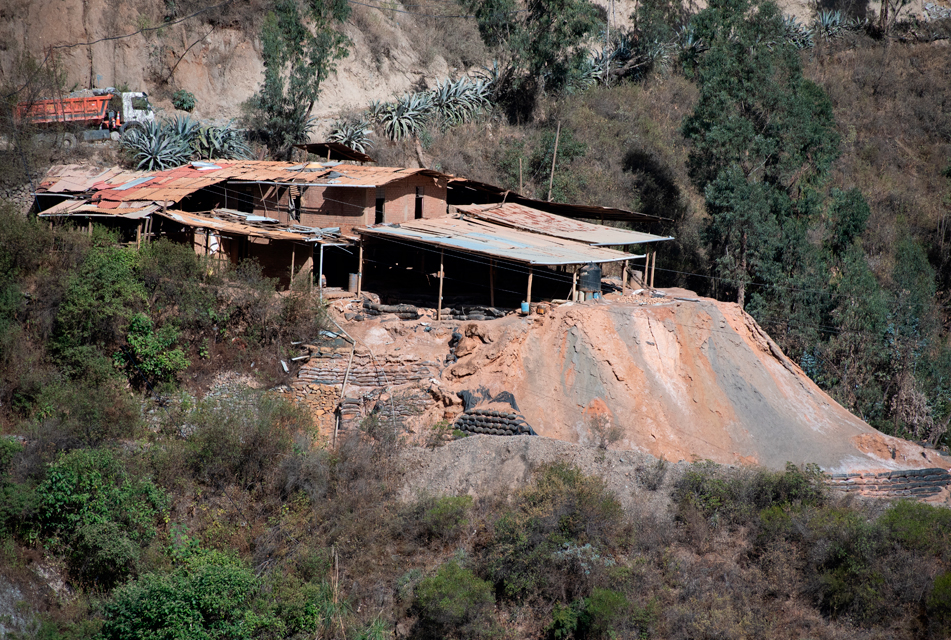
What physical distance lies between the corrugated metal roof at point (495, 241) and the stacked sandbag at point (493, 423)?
392cm

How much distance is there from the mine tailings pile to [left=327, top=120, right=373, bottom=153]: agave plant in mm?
12757

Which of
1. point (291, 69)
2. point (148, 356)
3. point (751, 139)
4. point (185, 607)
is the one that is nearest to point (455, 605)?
point (185, 607)

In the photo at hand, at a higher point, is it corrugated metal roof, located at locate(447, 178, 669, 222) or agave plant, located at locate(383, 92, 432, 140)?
agave plant, located at locate(383, 92, 432, 140)

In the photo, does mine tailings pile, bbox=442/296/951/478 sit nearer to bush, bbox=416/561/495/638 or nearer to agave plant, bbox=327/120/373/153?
bush, bbox=416/561/495/638

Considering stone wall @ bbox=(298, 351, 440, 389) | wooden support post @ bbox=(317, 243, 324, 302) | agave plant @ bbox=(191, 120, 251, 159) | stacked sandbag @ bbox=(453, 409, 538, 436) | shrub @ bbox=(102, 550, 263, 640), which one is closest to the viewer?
shrub @ bbox=(102, 550, 263, 640)

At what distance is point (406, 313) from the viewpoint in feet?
72.9

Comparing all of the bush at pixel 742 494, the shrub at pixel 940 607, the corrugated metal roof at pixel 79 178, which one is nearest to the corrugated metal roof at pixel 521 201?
the corrugated metal roof at pixel 79 178

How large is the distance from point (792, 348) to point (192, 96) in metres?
23.4

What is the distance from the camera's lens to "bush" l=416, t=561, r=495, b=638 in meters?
15.6

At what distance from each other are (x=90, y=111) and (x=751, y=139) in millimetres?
22729

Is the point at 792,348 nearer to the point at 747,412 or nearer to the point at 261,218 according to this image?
the point at 747,412

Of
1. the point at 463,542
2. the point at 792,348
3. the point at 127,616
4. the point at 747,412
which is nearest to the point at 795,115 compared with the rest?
the point at 792,348

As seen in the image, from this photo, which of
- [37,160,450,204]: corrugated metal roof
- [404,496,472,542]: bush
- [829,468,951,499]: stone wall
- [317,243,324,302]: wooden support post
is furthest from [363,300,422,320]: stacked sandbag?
[829,468,951,499]: stone wall

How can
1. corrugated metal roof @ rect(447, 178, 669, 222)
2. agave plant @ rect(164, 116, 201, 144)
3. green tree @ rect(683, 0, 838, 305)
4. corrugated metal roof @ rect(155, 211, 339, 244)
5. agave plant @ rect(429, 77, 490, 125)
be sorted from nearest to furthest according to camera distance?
corrugated metal roof @ rect(155, 211, 339, 244) → corrugated metal roof @ rect(447, 178, 669, 222) → agave plant @ rect(164, 116, 201, 144) → green tree @ rect(683, 0, 838, 305) → agave plant @ rect(429, 77, 490, 125)
